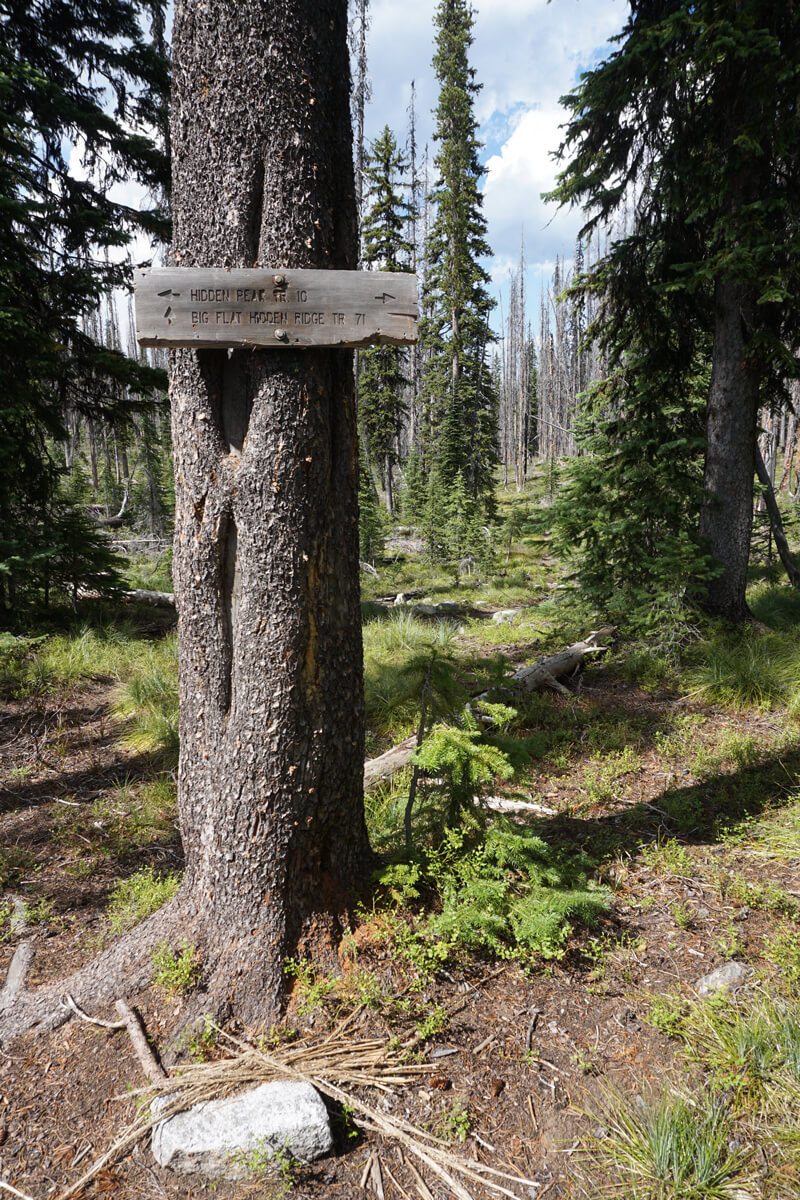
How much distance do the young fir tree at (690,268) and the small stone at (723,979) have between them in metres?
4.35

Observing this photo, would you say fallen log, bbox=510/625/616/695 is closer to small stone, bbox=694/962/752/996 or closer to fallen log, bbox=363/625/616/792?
fallen log, bbox=363/625/616/792

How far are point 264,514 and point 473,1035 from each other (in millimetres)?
2197

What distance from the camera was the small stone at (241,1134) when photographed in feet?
5.82

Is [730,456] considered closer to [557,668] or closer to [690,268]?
[690,268]

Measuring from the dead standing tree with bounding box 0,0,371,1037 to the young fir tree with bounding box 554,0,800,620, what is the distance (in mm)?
4833

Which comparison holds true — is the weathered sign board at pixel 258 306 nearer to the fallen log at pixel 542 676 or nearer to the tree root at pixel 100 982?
the tree root at pixel 100 982

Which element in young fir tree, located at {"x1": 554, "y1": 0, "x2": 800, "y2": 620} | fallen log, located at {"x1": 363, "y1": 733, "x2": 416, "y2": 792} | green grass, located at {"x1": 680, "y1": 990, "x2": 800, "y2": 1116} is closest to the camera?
green grass, located at {"x1": 680, "y1": 990, "x2": 800, "y2": 1116}

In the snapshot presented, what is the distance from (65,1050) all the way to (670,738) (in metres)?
4.36

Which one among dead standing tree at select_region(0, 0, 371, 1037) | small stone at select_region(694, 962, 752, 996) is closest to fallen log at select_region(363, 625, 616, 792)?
dead standing tree at select_region(0, 0, 371, 1037)

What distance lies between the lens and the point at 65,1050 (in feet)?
7.28

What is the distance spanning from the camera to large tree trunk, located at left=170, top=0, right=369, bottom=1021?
2.13 m

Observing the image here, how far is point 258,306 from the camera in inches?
82.2

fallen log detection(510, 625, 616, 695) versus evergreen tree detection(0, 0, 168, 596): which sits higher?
evergreen tree detection(0, 0, 168, 596)

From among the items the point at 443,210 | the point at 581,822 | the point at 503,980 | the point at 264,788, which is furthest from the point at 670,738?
the point at 443,210
